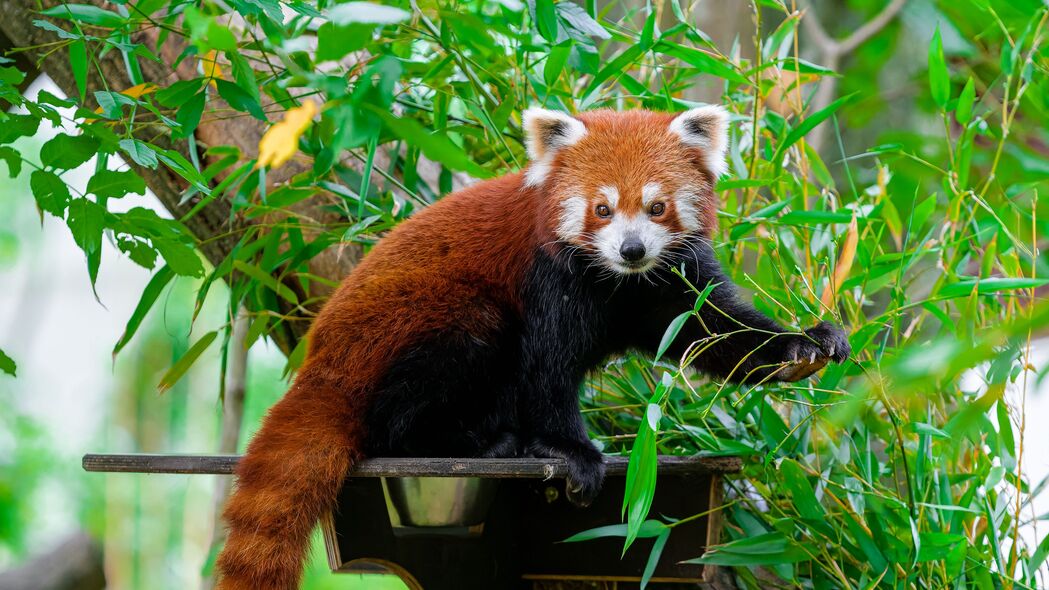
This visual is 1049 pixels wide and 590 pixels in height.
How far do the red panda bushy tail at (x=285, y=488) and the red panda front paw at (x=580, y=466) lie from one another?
41 centimetres

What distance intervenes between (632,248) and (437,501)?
672 mm

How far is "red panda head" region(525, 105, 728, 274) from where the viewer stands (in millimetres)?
2006

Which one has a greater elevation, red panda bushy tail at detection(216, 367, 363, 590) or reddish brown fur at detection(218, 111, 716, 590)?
reddish brown fur at detection(218, 111, 716, 590)

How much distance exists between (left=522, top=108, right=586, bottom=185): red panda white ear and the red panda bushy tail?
0.67 metres

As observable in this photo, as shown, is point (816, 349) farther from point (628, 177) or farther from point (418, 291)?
point (418, 291)

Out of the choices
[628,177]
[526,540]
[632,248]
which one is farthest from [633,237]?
[526,540]

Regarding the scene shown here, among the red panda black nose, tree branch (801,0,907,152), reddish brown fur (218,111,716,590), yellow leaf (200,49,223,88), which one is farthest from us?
tree branch (801,0,907,152)

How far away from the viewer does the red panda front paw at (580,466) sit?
74.5 inches

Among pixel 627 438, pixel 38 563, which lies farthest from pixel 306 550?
pixel 38 563

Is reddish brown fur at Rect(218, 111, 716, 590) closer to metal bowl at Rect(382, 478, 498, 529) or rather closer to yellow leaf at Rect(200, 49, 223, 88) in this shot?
metal bowl at Rect(382, 478, 498, 529)

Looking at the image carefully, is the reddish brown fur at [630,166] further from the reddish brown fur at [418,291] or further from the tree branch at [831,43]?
the tree branch at [831,43]

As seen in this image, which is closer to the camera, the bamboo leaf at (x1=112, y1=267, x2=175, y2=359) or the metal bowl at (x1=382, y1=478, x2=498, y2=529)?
the metal bowl at (x1=382, y1=478, x2=498, y2=529)

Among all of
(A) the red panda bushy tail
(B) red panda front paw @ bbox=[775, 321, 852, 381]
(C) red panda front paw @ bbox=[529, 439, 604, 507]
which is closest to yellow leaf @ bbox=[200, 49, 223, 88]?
(A) the red panda bushy tail

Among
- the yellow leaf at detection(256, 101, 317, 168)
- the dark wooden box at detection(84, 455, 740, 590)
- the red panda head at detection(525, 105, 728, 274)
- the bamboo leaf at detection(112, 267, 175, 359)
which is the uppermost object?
the yellow leaf at detection(256, 101, 317, 168)
